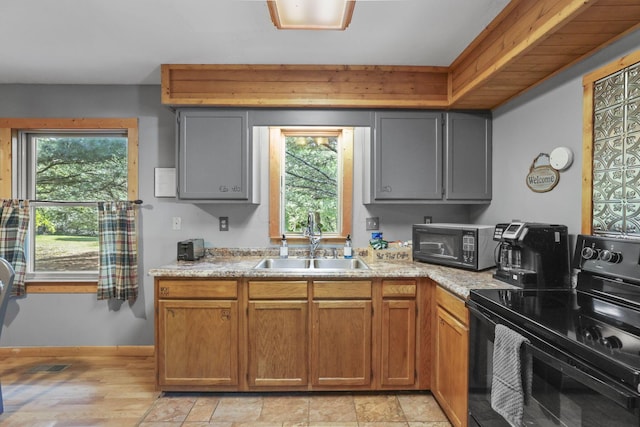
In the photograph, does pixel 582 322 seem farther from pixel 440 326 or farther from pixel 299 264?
pixel 299 264

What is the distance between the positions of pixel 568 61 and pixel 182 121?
246cm

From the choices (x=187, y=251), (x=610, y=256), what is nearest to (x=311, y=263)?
(x=187, y=251)

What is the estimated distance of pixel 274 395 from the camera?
2.37 meters

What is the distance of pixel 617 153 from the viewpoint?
5.27 feet

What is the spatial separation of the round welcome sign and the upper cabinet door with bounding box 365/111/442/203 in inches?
25.0

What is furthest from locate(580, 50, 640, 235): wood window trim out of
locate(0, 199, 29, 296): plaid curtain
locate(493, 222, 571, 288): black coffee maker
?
locate(0, 199, 29, 296): plaid curtain

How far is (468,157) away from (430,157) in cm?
29

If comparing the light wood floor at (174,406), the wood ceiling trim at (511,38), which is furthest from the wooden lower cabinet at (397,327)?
the wood ceiling trim at (511,38)

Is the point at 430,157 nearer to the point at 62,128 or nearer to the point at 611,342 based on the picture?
the point at 611,342

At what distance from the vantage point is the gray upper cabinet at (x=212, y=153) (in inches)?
103

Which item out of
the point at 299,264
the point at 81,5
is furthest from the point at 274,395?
the point at 81,5

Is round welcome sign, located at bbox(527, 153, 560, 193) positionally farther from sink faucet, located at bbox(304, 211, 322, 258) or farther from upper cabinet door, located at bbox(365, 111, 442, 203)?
sink faucet, located at bbox(304, 211, 322, 258)

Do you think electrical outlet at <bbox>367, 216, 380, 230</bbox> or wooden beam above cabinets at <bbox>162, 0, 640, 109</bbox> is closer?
wooden beam above cabinets at <bbox>162, 0, 640, 109</bbox>

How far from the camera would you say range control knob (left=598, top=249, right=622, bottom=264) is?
1474mm
